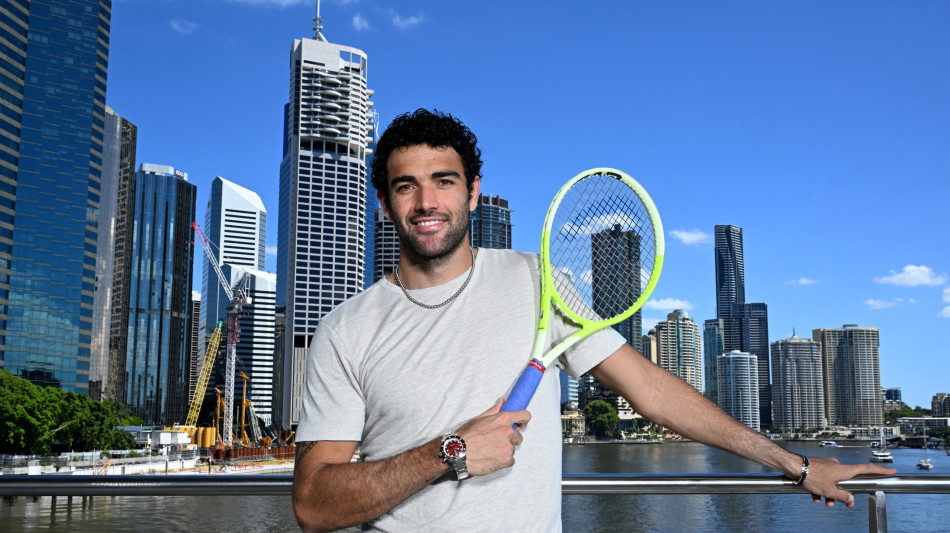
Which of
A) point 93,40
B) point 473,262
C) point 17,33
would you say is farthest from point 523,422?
point 93,40

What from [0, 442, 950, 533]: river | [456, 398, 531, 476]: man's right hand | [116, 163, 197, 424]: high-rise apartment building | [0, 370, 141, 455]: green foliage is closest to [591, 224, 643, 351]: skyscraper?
[456, 398, 531, 476]: man's right hand

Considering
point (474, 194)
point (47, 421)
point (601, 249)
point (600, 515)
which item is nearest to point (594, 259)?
point (601, 249)

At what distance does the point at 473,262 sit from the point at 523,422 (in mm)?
576

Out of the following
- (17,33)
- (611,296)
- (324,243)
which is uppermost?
(17,33)

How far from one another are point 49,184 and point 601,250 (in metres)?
104

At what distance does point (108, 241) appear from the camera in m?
156

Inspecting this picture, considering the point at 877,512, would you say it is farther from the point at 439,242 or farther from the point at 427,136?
the point at 427,136

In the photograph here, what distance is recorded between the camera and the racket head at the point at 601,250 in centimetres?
240

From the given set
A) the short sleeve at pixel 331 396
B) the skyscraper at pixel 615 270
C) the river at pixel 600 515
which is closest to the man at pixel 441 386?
the short sleeve at pixel 331 396

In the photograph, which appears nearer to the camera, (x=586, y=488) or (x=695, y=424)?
(x=695, y=424)

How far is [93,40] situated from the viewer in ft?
336

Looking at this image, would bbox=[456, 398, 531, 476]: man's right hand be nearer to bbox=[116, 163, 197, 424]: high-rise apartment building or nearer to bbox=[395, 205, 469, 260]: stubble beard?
bbox=[395, 205, 469, 260]: stubble beard

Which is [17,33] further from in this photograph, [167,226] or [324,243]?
[167,226]

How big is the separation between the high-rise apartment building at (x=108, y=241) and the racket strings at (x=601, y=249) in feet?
521
